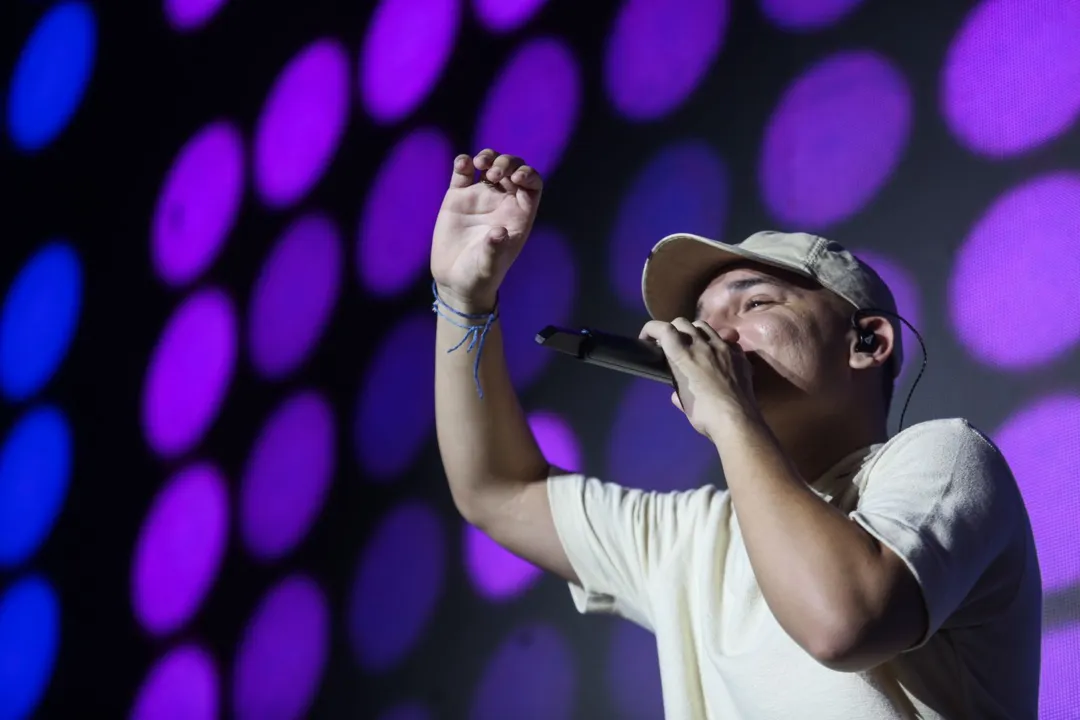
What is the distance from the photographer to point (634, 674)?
1630 millimetres

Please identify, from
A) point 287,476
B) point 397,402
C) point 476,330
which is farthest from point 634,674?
point 287,476

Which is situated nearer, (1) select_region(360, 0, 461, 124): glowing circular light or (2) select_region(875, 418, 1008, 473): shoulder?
(2) select_region(875, 418, 1008, 473): shoulder

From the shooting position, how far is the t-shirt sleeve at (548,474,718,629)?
1.38m

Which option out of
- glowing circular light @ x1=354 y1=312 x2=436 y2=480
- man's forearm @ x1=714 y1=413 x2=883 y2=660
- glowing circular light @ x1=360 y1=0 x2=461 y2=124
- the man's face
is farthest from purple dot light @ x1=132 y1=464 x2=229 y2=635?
man's forearm @ x1=714 y1=413 x2=883 y2=660

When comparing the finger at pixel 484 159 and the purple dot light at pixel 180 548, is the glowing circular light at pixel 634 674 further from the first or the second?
the purple dot light at pixel 180 548

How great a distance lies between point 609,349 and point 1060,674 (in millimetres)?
654

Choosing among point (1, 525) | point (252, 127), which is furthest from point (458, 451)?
point (1, 525)

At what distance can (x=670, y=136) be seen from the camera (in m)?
1.83

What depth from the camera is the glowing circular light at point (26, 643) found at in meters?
2.16

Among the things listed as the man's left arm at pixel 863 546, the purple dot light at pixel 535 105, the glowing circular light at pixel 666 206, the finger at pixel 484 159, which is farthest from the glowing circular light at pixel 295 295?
the man's left arm at pixel 863 546

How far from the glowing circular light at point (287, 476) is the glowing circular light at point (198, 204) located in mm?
411

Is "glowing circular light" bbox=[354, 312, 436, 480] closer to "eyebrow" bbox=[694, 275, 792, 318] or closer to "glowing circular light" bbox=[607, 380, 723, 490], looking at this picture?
"glowing circular light" bbox=[607, 380, 723, 490]

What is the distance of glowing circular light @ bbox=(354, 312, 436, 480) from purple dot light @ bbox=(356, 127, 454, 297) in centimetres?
10

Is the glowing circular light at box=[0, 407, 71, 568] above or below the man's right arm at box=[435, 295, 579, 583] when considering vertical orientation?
below
